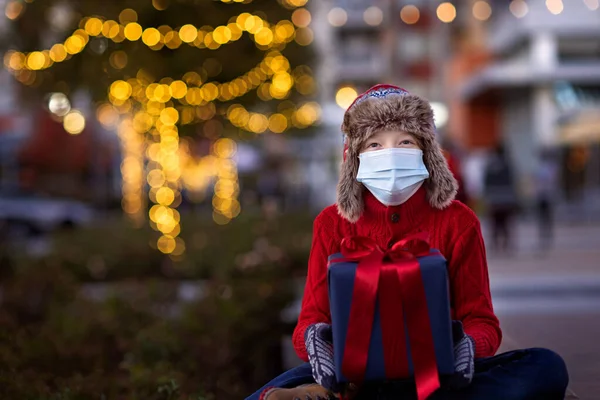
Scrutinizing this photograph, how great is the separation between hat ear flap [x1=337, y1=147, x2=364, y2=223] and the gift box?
460 mm

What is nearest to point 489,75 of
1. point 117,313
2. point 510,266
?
point 510,266

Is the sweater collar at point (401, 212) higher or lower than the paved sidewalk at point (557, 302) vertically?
higher

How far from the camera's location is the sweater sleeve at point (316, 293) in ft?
11.6

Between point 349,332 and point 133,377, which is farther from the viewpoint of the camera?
point 133,377

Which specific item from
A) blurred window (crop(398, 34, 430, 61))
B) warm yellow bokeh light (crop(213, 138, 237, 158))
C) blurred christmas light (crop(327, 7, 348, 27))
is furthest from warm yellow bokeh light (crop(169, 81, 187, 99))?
blurred christmas light (crop(327, 7, 348, 27))

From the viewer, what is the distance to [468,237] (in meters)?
3.52

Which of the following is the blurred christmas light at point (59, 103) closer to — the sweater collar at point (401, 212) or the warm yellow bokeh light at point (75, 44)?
the warm yellow bokeh light at point (75, 44)

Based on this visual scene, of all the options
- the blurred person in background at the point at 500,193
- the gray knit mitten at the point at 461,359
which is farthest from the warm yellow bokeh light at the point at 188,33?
the gray knit mitten at the point at 461,359

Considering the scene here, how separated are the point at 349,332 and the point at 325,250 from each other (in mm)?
553

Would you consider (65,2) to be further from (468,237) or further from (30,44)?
(468,237)

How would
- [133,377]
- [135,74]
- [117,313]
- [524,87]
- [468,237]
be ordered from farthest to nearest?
1. [524,87]
2. [135,74]
3. [117,313]
4. [133,377]
5. [468,237]

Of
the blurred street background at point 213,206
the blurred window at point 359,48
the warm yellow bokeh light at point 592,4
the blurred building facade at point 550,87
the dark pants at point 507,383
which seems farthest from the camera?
the blurred window at point 359,48

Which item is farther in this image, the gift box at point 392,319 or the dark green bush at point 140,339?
the dark green bush at point 140,339

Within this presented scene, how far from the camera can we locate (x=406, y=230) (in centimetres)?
358
